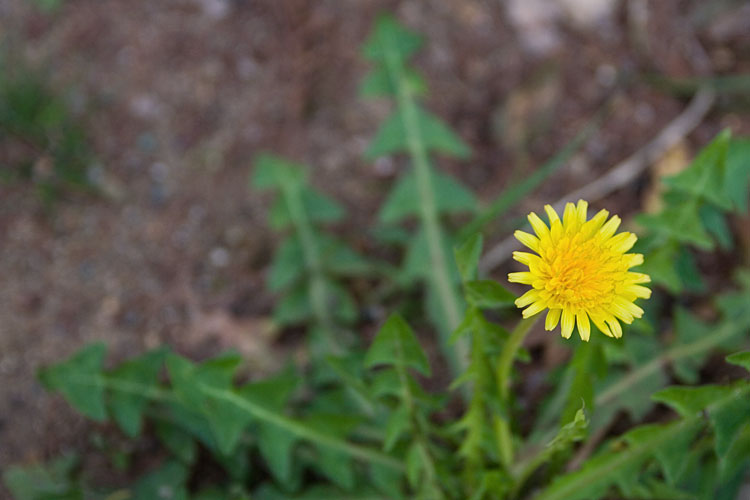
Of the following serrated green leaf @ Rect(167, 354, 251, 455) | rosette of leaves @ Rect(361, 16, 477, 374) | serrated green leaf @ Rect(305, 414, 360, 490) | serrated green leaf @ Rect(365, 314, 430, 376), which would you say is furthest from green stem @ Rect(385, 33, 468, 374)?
serrated green leaf @ Rect(167, 354, 251, 455)

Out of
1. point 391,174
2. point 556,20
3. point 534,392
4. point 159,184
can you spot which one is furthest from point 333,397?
point 556,20

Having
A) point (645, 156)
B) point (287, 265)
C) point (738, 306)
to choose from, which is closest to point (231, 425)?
point (287, 265)

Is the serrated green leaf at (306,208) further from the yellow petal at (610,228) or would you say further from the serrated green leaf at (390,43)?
the yellow petal at (610,228)

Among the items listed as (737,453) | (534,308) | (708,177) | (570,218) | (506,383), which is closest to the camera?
(534,308)

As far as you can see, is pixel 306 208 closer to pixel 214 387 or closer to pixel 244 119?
pixel 244 119

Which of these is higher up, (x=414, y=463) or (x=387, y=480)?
(x=414, y=463)

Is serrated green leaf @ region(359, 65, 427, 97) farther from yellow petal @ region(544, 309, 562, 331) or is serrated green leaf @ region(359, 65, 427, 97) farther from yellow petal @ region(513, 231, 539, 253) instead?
yellow petal @ region(544, 309, 562, 331)

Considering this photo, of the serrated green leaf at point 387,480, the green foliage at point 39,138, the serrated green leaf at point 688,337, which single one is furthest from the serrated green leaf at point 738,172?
the green foliage at point 39,138

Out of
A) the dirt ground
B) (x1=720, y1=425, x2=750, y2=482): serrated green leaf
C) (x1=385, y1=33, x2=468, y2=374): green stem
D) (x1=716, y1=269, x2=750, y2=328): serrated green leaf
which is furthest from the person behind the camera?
the dirt ground
